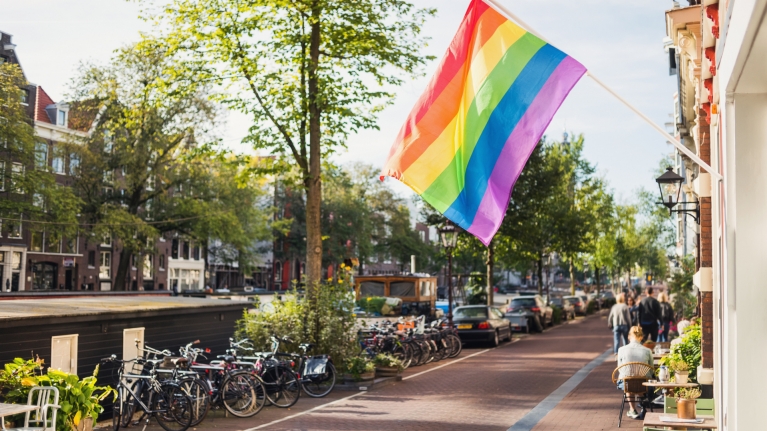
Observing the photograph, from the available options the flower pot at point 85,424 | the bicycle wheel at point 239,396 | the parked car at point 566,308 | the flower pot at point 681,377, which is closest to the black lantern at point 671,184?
the flower pot at point 681,377

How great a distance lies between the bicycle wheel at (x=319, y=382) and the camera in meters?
16.1

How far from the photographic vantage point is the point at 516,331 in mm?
36812

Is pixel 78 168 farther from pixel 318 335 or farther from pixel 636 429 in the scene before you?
pixel 636 429

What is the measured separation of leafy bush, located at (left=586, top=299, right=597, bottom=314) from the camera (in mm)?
56325

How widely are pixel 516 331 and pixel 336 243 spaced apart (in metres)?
39.5

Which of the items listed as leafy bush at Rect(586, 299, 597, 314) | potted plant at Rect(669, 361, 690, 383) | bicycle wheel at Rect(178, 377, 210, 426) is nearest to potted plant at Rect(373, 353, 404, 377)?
bicycle wheel at Rect(178, 377, 210, 426)

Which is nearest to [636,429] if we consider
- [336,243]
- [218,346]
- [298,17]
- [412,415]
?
[412,415]

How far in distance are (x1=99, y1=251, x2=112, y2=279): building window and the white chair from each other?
194 ft

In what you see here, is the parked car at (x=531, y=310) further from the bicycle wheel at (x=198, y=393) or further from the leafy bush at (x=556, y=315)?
the bicycle wheel at (x=198, y=393)

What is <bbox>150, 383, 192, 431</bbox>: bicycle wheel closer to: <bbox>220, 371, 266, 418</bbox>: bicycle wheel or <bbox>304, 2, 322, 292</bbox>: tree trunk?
<bbox>220, 371, 266, 418</bbox>: bicycle wheel

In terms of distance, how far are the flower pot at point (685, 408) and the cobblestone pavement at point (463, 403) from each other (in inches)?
148

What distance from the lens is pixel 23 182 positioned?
3744 cm

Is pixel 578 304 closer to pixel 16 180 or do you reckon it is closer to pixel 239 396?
pixel 16 180

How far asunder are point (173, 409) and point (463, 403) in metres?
5.26
